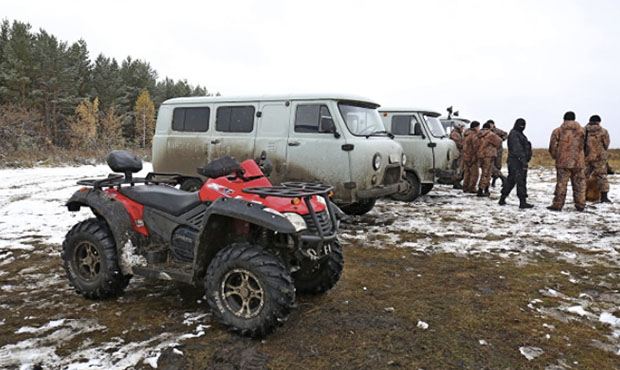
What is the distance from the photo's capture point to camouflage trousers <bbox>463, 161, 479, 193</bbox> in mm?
12094

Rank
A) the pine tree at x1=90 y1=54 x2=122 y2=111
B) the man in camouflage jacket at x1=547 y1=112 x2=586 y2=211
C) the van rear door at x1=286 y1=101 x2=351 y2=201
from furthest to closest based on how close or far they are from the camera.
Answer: the pine tree at x1=90 y1=54 x2=122 y2=111 < the man in camouflage jacket at x1=547 y1=112 x2=586 y2=211 < the van rear door at x1=286 y1=101 x2=351 y2=201

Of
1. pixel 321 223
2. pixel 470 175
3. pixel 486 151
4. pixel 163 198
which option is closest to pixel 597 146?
pixel 486 151

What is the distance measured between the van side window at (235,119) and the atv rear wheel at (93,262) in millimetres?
4134

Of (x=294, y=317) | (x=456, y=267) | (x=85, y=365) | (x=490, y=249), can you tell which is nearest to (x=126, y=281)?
(x=85, y=365)

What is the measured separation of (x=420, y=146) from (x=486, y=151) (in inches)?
88.5

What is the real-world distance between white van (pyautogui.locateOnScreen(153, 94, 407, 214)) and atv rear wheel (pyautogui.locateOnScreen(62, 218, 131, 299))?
149 inches

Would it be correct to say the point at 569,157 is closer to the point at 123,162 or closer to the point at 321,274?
the point at 321,274

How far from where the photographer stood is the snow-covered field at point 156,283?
305 cm

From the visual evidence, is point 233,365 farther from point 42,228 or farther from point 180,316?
point 42,228

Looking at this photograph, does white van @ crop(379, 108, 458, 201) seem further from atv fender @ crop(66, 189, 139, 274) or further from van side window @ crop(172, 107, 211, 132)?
atv fender @ crop(66, 189, 139, 274)

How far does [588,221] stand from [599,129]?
116 inches

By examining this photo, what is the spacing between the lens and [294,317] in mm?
3561

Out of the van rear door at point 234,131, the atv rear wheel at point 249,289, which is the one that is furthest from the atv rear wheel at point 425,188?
the atv rear wheel at point 249,289

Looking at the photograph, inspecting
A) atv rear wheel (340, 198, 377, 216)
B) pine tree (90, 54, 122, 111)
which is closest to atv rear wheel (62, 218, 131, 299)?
atv rear wheel (340, 198, 377, 216)
